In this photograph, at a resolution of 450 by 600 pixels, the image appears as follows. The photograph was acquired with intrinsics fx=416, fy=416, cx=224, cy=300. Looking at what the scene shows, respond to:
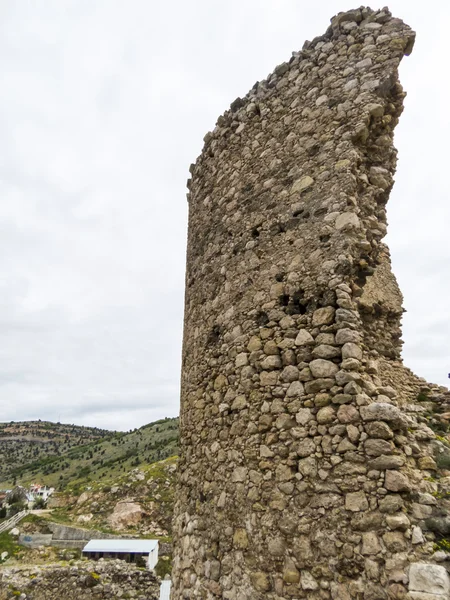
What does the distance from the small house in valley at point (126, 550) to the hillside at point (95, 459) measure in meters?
23.8

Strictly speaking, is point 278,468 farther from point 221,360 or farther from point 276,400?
point 221,360

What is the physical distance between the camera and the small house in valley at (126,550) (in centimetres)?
1664

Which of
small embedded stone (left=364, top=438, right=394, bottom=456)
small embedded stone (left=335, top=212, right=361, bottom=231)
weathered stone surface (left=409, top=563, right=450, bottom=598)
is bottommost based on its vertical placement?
weathered stone surface (left=409, top=563, right=450, bottom=598)

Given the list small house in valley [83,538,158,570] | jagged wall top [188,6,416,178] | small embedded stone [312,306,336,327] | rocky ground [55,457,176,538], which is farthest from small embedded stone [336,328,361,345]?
rocky ground [55,457,176,538]

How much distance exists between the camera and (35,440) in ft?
316

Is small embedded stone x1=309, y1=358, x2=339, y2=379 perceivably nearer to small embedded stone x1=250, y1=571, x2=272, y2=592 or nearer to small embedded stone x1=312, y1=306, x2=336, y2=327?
small embedded stone x1=312, y1=306, x2=336, y2=327

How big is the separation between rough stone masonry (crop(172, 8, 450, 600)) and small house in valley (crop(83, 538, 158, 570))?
13.9 metres

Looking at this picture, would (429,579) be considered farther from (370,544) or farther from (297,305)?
(297,305)

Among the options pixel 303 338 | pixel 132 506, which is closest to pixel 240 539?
pixel 303 338

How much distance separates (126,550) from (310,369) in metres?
17.3

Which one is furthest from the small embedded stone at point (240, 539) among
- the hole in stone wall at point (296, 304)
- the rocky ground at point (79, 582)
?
the rocky ground at point (79, 582)

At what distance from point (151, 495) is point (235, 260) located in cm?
2168

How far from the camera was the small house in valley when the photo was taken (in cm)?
1664

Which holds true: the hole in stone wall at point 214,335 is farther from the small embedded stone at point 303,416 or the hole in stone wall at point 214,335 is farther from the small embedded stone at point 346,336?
the small embedded stone at point 346,336
